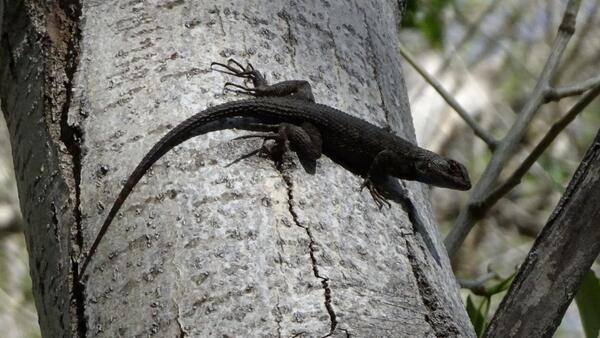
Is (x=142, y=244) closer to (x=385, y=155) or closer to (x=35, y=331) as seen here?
(x=385, y=155)

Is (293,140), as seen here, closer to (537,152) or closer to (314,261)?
(314,261)

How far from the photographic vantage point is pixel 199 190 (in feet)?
6.18

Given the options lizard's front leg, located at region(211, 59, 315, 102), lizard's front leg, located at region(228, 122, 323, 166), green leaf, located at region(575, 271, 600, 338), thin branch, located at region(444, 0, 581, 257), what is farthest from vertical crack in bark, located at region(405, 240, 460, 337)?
green leaf, located at region(575, 271, 600, 338)

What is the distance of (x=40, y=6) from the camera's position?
2303 mm

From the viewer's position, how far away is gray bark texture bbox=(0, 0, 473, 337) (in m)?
1.77

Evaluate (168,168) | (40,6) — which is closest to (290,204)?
(168,168)

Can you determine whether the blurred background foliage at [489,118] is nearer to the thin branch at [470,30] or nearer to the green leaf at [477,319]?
the thin branch at [470,30]

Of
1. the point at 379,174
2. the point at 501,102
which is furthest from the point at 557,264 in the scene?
the point at 501,102

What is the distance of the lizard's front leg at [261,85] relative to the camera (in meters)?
2.09

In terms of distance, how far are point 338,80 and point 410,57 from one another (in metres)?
1.47

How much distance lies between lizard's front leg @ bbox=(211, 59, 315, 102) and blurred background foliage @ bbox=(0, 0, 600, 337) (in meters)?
6.03

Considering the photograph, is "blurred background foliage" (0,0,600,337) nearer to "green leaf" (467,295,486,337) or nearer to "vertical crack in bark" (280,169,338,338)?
"green leaf" (467,295,486,337)

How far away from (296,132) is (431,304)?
0.73m

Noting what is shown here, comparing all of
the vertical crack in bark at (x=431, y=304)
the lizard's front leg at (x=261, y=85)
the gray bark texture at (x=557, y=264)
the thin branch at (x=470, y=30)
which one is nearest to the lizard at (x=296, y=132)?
the lizard's front leg at (x=261, y=85)
